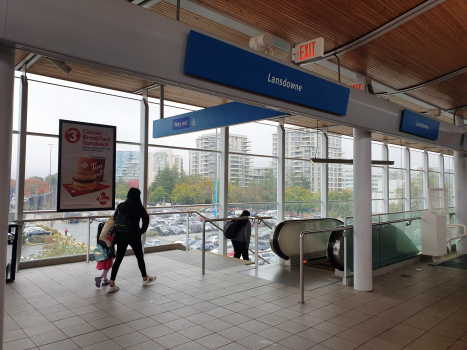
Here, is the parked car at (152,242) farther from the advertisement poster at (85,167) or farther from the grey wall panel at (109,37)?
the grey wall panel at (109,37)

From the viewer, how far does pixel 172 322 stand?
4344 mm

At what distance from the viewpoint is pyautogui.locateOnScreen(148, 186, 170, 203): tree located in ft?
32.9

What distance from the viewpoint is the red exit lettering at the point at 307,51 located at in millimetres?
4555

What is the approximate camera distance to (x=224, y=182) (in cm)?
1163

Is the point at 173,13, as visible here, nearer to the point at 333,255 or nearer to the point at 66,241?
the point at 333,255

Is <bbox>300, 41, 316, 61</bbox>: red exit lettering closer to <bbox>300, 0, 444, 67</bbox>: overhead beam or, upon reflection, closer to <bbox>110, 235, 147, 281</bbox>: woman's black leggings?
<bbox>300, 0, 444, 67</bbox>: overhead beam

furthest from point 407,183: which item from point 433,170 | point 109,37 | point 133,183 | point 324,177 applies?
point 109,37

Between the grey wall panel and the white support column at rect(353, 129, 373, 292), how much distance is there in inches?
120

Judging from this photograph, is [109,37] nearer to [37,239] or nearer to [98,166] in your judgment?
[98,166]

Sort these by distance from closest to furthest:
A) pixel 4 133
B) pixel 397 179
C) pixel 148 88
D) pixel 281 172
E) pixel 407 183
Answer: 1. pixel 4 133
2. pixel 148 88
3. pixel 281 172
4. pixel 397 179
5. pixel 407 183

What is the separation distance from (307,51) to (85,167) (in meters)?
5.10

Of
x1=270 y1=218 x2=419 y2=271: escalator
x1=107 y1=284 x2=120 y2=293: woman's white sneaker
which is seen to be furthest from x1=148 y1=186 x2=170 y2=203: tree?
x1=107 y1=284 x2=120 y2=293: woman's white sneaker

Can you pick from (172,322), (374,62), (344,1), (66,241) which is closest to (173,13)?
(344,1)

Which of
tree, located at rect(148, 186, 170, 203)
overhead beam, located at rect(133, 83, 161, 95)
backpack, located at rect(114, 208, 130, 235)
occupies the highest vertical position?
A: overhead beam, located at rect(133, 83, 161, 95)
